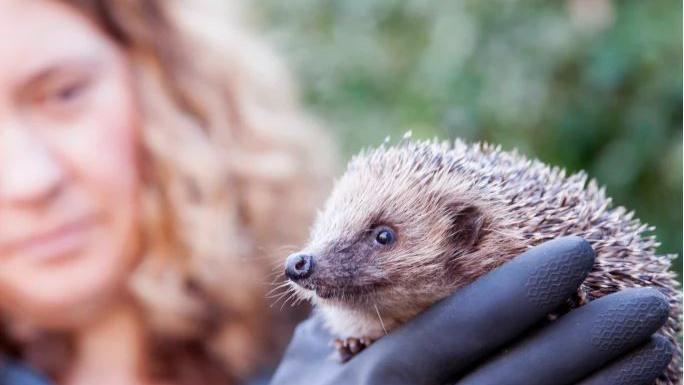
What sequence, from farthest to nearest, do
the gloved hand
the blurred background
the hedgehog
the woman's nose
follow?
the blurred background, the woman's nose, the hedgehog, the gloved hand

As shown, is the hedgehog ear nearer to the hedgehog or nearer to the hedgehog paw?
the hedgehog

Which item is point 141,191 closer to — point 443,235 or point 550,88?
point 443,235

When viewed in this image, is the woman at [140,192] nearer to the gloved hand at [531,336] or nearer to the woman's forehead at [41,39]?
the woman's forehead at [41,39]

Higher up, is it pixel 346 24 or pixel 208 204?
pixel 346 24

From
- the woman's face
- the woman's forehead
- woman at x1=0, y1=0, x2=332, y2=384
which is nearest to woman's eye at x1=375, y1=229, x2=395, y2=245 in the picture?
woman at x1=0, y1=0, x2=332, y2=384

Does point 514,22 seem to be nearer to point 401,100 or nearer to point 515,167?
point 401,100

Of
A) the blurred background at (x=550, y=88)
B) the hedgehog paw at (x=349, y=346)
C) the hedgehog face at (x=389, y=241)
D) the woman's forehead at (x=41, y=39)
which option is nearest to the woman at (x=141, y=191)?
the woman's forehead at (x=41, y=39)

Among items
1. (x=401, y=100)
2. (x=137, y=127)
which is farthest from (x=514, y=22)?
(x=137, y=127)
